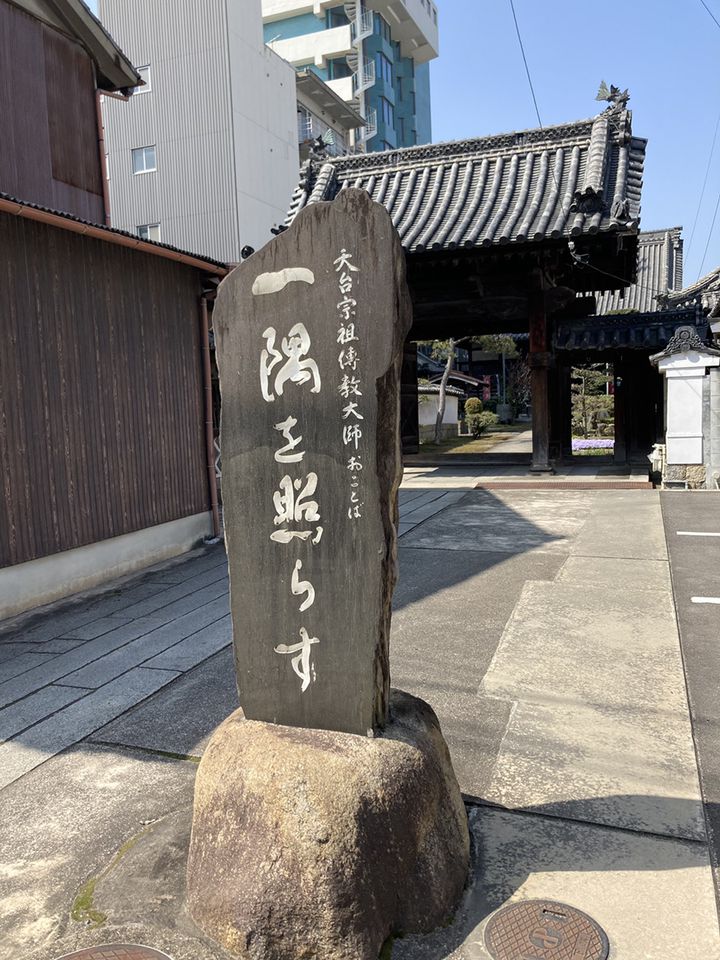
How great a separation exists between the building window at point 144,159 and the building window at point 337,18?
20675mm

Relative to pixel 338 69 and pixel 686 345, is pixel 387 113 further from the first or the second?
pixel 686 345

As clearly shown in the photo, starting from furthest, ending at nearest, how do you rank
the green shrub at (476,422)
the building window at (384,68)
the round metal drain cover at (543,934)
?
the building window at (384,68) < the green shrub at (476,422) < the round metal drain cover at (543,934)

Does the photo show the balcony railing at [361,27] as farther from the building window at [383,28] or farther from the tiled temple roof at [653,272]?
the tiled temple roof at [653,272]

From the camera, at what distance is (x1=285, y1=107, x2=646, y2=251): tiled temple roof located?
41.5ft

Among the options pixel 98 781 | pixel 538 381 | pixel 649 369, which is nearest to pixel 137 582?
pixel 98 781

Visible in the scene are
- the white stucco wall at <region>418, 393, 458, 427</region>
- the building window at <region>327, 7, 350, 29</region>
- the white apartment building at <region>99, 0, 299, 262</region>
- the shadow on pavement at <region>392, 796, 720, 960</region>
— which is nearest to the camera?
the shadow on pavement at <region>392, 796, 720, 960</region>

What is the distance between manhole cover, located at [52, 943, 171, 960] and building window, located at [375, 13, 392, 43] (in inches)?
1942

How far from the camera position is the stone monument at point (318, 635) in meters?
2.55

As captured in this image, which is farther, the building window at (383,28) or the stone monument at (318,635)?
the building window at (383,28)

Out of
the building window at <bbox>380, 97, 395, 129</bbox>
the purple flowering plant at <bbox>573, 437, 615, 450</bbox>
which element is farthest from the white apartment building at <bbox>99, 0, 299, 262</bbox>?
the building window at <bbox>380, 97, 395, 129</bbox>

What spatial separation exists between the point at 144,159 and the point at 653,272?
69.2 feet

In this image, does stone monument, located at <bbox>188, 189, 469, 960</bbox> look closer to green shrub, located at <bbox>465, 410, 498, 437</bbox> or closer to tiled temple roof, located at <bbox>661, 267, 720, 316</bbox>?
tiled temple roof, located at <bbox>661, 267, 720, 316</bbox>

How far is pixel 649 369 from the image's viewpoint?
1633 centimetres

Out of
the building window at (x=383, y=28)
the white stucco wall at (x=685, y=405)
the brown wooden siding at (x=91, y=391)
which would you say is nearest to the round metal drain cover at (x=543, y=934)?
the brown wooden siding at (x=91, y=391)
